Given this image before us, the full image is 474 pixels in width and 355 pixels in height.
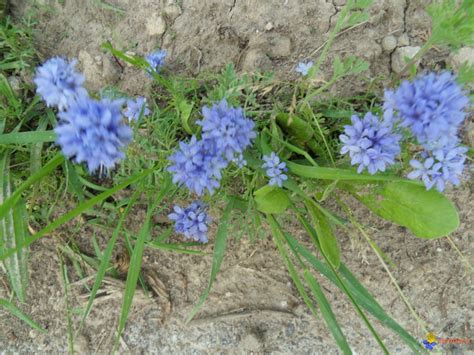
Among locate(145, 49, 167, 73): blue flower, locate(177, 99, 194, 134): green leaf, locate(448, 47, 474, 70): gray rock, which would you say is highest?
locate(448, 47, 474, 70): gray rock

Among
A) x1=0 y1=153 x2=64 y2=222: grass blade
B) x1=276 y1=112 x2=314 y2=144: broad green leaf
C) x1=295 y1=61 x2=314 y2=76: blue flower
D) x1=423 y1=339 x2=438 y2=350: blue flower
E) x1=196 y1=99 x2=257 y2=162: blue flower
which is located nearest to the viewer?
x1=0 y1=153 x2=64 y2=222: grass blade

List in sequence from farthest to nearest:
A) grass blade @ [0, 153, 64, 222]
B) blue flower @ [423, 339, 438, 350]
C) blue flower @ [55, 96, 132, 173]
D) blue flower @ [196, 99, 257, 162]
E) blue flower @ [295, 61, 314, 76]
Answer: blue flower @ [423, 339, 438, 350] < blue flower @ [295, 61, 314, 76] < blue flower @ [196, 99, 257, 162] < grass blade @ [0, 153, 64, 222] < blue flower @ [55, 96, 132, 173]

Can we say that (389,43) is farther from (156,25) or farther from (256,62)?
(156,25)

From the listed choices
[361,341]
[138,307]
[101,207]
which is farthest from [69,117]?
[361,341]

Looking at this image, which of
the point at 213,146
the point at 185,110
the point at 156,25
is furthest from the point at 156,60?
the point at 213,146

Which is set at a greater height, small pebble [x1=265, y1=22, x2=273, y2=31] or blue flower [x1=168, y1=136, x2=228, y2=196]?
small pebble [x1=265, y1=22, x2=273, y2=31]

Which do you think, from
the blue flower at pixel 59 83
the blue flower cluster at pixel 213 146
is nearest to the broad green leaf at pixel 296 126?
the blue flower cluster at pixel 213 146

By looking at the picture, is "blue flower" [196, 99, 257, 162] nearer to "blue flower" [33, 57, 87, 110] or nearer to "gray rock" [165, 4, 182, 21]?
"blue flower" [33, 57, 87, 110]

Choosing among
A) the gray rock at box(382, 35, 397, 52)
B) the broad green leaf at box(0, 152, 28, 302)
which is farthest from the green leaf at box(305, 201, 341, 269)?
the broad green leaf at box(0, 152, 28, 302)
